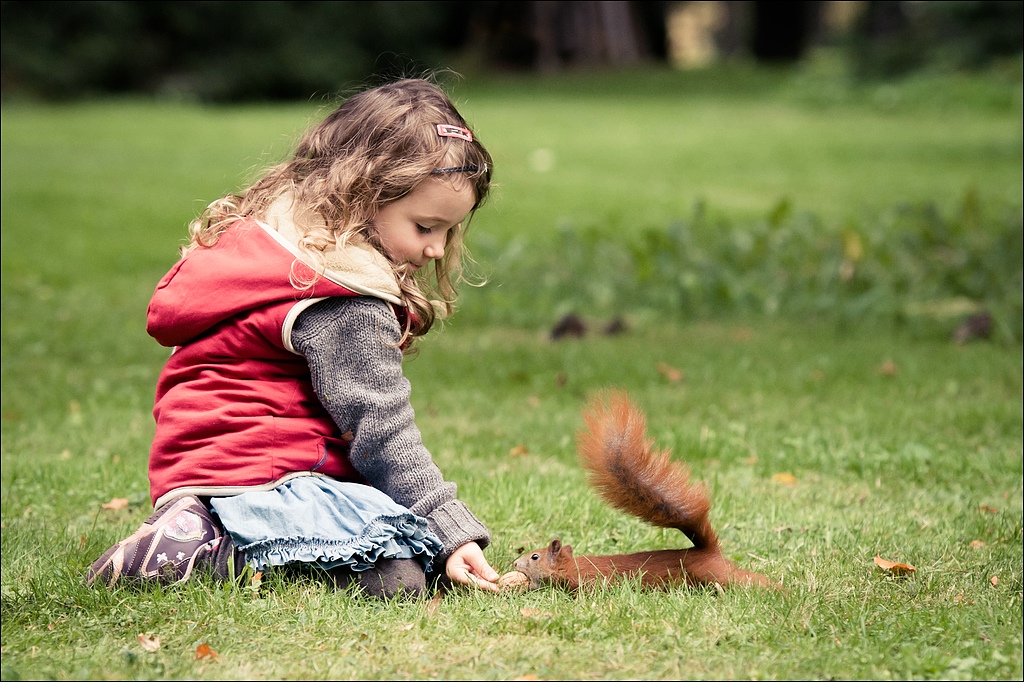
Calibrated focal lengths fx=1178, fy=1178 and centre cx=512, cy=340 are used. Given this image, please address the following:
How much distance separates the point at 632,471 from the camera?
264 centimetres

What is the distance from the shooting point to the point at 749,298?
704 centimetres

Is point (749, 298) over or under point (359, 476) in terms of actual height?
under

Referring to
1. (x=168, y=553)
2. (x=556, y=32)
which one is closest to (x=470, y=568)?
(x=168, y=553)

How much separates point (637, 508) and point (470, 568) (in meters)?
0.43

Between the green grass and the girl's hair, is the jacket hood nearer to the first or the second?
Result: the girl's hair

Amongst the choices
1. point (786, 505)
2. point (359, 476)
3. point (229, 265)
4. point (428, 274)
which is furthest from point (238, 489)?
point (786, 505)

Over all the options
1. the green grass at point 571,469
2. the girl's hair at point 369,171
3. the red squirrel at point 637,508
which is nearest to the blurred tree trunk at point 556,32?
the green grass at point 571,469

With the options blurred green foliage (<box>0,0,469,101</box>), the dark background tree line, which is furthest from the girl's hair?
blurred green foliage (<box>0,0,469,101</box>)

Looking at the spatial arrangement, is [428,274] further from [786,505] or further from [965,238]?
[965,238]

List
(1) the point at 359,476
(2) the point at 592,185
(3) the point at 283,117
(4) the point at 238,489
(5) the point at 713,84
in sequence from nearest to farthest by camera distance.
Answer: (4) the point at 238,489, (1) the point at 359,476, (2) the point at 592,185, (3) the point at 283,117, (5) the point at 713,84

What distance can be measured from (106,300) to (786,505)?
200 inches

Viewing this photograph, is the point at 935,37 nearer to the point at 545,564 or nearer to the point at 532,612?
the point at 545,564

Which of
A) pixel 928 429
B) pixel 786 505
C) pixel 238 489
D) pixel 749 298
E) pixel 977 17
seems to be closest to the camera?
pixel 238 489

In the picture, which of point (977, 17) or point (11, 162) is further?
point (977, 17)
